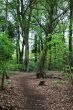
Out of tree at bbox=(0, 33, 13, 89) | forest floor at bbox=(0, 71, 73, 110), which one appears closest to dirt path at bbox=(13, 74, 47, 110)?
forest floor at bbox=(0, 71, 73, 110)

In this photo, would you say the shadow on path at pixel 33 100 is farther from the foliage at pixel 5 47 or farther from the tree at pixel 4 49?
the foliage at pixel 5 47

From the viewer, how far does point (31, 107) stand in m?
13.9

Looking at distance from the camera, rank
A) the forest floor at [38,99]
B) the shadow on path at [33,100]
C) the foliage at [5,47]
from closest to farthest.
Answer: the foliage at [5,47]
the forest floor at [38,99]
the shadow on path at [33,100]

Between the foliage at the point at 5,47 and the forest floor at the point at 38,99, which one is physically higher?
the foliage at the point at 5,47

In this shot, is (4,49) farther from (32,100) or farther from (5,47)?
(32,100)

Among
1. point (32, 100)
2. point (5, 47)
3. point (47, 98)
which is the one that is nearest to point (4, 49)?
point (5, 47)

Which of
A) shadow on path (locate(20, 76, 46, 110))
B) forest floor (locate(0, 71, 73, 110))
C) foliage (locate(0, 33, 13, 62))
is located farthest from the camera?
shadow on path (locate(20, 76, 46, 110))

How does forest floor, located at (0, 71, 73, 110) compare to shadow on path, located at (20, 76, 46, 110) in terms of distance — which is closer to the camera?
forest floor, located at (0, 71, 73, 110)

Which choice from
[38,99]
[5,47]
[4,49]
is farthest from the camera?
[38,99]

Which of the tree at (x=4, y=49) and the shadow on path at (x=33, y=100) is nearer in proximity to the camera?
the tree at (x=4, y=49)

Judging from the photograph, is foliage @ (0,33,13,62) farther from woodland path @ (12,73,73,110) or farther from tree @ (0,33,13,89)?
woodland path @ (12,73,73,110)

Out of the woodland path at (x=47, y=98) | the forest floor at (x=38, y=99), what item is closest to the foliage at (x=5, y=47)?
the forest floor at (x=38, y=99)

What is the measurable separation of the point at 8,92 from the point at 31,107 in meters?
3.37

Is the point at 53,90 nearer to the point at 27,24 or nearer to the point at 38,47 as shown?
the point at 27,24
